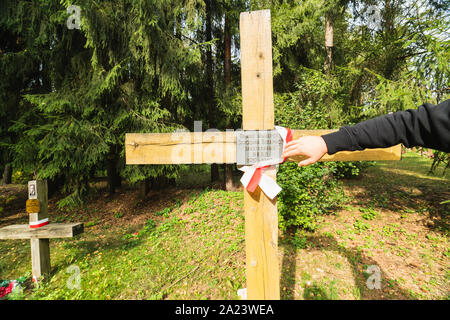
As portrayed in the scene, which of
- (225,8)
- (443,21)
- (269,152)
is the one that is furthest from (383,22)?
(269,152)

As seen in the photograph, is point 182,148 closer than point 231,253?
Yes

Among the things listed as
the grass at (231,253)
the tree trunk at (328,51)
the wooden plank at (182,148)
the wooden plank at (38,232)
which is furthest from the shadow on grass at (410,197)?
the wooden plank at (38,232)

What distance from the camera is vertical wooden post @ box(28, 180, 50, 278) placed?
123 inches

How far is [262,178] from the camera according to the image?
133 centimetres

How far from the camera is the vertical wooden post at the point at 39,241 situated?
3115 millimetres

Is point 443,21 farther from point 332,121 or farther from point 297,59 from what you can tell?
point 297,59

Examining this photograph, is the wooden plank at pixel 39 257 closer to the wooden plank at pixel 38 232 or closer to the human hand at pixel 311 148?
the wooden plank at pixel 38 232

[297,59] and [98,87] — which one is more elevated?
[297,59]

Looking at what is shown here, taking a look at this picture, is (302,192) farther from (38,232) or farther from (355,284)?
(38,232)

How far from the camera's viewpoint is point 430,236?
4066 millimetres

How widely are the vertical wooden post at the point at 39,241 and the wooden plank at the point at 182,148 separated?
102 inches

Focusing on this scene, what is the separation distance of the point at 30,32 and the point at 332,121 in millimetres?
8349

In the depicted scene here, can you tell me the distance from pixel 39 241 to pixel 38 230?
214mm

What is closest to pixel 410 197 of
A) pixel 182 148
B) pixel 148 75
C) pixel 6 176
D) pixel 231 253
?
Answer: pixel 231 253
